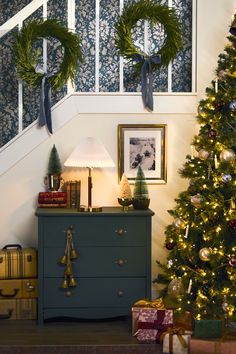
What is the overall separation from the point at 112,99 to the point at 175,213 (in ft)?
3.42

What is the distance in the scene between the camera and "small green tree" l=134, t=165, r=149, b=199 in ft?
17.2

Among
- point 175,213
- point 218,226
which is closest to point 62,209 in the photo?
point 175,213

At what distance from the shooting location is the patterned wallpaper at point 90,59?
5473mm

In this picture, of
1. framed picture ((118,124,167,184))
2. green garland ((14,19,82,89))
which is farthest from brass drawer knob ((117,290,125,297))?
green garland ((14,19,82,89))

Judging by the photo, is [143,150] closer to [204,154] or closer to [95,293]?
[204,154]

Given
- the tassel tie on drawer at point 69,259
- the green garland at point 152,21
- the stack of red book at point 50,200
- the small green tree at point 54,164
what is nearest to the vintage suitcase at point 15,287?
the tassel tie on drawer at point 69,259

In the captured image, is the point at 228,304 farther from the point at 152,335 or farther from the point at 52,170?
the point at 52,170

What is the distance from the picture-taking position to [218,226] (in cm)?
491

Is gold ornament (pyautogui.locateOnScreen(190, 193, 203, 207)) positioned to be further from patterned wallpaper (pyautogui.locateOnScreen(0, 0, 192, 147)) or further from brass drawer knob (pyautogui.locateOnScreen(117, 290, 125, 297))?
patterned wallpaper (pyautogui.locateOnScreen(0, 0, 192, 147))

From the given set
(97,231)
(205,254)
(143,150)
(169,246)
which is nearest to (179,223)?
(169,246)

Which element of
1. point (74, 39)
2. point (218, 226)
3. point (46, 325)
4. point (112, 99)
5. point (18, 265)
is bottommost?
point (46, 325)

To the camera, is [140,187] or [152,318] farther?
[140,187]

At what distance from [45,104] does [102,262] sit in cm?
131

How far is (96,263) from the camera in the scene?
16.6 feet
